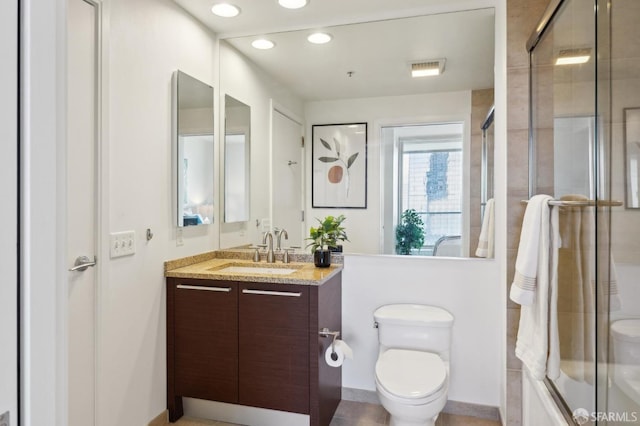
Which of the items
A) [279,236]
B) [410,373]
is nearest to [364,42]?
[279,236]

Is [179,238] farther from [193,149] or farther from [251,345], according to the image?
[251,345]

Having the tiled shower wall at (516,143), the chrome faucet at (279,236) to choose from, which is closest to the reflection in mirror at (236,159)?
the chrome faucet at (279,236)

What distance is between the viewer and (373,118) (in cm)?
268

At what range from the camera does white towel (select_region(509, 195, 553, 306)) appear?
1660 mm

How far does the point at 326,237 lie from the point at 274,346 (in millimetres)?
779

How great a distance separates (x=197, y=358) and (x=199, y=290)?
0.38 meters

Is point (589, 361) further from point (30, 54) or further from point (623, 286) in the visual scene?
point (30, 54)

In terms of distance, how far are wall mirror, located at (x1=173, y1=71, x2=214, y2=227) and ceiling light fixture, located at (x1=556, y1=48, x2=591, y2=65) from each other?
198cm

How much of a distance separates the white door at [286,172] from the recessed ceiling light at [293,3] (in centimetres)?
72

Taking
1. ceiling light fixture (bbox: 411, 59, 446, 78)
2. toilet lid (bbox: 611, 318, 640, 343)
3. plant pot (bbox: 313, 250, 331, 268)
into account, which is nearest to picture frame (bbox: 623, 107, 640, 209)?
toilet lid (bbox: 611, 318, 640, 343)

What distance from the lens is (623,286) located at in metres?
1.28

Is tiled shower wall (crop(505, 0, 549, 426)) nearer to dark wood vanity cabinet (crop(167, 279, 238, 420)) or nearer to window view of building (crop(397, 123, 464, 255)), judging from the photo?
window view of building (crop(397, 123, 464, 255))

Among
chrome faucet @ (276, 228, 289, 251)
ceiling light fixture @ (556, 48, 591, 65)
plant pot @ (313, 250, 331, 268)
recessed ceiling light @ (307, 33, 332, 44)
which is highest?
recessed ceiling light @ (307, 33, 332, 44)

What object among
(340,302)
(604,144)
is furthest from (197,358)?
(604,144)
